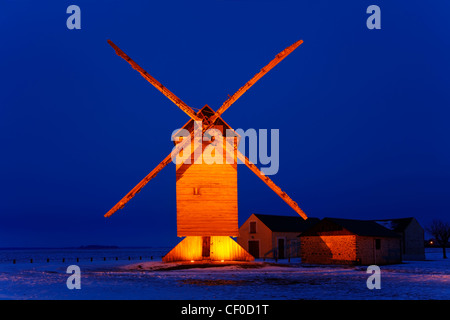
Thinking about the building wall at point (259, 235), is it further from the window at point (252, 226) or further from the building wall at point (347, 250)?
the building wall at point (347, 250)

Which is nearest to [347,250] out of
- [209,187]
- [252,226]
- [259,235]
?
[209,187]

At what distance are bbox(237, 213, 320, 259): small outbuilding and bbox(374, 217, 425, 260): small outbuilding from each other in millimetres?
10336

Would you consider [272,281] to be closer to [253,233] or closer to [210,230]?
[210,230]

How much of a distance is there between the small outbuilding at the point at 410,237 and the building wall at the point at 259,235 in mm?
13375

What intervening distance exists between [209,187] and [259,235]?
1799 cm

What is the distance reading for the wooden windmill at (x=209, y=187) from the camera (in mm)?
33844

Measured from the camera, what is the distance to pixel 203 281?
22297mm

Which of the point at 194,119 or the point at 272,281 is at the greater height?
the point at 194,119

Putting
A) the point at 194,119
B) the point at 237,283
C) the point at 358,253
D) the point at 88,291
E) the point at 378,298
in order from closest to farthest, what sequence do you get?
the point at 378,298 < the point at 88,291 < the point at 237,283 < the point at 194,119 < the point at 358,253

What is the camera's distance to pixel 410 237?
50094 mm

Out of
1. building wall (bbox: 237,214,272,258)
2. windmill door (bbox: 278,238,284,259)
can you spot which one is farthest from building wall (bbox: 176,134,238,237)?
windmill door (bbox: 278,238,284,259)

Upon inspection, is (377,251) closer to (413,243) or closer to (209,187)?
(413,243)
